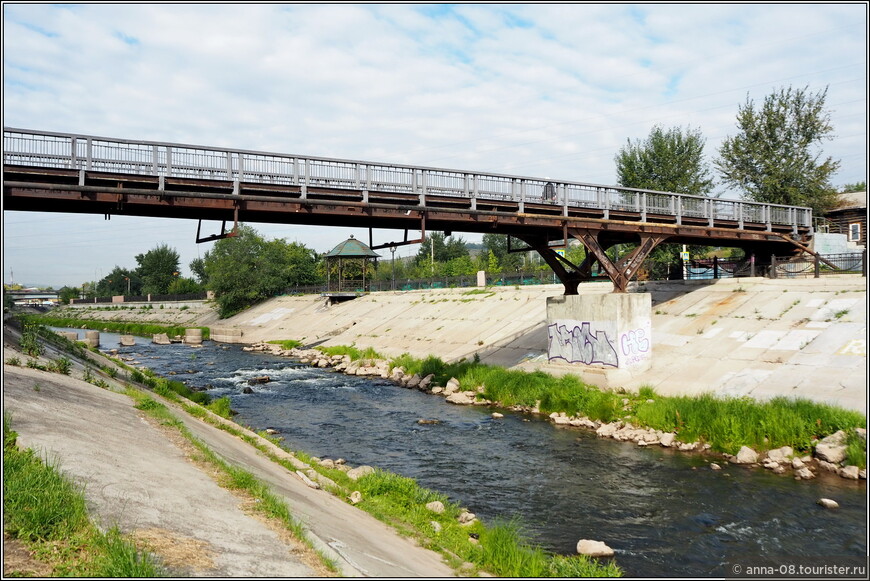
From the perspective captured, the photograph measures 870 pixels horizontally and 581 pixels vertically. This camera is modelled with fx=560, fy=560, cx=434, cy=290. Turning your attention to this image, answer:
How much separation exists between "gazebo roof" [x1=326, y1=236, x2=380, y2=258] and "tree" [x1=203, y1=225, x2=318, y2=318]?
55.9 ft

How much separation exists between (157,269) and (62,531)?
191928mm

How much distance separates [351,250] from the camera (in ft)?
270

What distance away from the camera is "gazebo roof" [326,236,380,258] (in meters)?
80.4

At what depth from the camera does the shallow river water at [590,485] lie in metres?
13.3

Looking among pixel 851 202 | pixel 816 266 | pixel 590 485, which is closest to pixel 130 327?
pixel 590 485

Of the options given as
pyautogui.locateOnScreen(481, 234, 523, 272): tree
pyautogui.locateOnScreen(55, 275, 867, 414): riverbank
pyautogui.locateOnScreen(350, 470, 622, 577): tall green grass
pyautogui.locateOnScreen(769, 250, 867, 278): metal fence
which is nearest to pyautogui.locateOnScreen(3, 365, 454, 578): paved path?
pyautogui.locateOnScreen(350, 470, 622, 577): tall green grass

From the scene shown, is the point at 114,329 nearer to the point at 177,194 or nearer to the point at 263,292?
the point at 263,292


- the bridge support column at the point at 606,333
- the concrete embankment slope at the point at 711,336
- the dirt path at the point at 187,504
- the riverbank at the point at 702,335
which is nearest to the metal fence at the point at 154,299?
the riverbank at the point at 702,335

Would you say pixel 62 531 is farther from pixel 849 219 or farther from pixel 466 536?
pixel 849 219

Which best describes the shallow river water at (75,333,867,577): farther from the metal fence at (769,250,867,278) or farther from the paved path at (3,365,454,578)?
the metal fence at (769,250,867,278)

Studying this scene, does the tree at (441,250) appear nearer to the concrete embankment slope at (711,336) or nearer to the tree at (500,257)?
the tree at (500,257)

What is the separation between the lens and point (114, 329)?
103 m

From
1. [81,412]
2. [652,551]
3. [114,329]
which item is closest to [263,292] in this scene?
[114,329]

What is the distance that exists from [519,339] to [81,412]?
2865 centimetres
